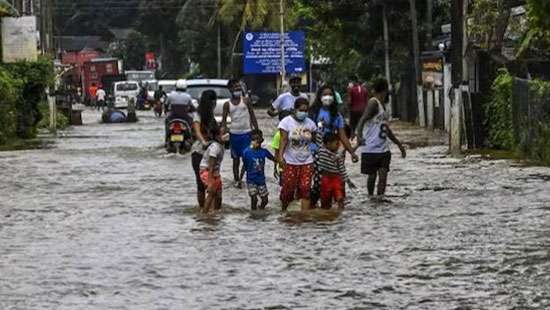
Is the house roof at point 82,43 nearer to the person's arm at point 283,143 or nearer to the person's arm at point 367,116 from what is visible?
the person's arm at point 367,116

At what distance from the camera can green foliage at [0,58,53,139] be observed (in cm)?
3450

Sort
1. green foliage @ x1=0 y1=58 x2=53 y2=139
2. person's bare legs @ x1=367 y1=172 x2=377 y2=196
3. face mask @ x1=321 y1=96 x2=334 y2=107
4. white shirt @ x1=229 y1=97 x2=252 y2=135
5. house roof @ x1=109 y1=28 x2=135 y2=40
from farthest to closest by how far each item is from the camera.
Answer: house roof @ x1=109 y1=28 x2=135 y2=40 < green foliage @ x1=0 y1=58 x2=53 y2=139 < white shirt @ x1=229 y1=97 x2=252 y2=135 < person's bare legs @ x1=367 y1=172 x2=377 y2=196 < face mask @ x1=321 y1=96 x2=334 y2=107

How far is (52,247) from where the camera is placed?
12938mm

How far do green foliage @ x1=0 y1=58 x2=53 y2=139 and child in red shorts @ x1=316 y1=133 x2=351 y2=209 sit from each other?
64.9ft

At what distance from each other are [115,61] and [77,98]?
17.4 feet

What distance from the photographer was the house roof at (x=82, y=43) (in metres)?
126

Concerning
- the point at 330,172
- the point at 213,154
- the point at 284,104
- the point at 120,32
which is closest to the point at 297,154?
the point at 330,172

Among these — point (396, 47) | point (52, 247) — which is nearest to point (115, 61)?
point (396, 47)

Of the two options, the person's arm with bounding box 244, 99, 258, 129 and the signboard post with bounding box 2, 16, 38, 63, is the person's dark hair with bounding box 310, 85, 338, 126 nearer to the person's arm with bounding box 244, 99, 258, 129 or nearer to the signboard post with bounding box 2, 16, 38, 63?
the person's arm with bounding box 244, 99, 258, 129

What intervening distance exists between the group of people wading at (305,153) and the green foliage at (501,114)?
7955 mm

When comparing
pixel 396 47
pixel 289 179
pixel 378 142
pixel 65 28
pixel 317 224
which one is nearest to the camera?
pixel 317 224

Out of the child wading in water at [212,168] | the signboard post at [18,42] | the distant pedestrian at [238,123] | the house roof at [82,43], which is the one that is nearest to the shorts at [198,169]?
the child wading in water at [212,168]

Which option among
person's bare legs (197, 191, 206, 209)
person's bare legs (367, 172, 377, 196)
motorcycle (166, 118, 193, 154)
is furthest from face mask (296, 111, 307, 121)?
motorcycle (166, 118, 193, 154)

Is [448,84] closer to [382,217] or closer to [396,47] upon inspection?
[396,47]
